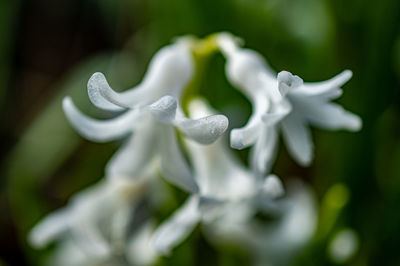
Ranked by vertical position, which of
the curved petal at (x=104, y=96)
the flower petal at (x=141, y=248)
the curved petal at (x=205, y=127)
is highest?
the curved petal at (x=104, y=96)

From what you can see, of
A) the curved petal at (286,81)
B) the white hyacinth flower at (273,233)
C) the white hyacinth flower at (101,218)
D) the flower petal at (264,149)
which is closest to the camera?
the curved petal at (286,81)

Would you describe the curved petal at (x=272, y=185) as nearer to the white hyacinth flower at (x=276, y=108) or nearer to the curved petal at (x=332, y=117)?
the white hyacinth flower at (x=276, y=108)

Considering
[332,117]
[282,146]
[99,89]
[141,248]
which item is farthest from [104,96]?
[282,146]

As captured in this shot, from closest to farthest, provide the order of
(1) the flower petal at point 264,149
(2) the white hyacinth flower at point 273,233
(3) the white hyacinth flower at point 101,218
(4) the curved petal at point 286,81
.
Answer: (4) the curved petal at point 286,81 < (1) the flower petal at point 264,149 < (3) the white hyacinth flower at point 101,218 < (2) the white hyacinth flower at point 273,233

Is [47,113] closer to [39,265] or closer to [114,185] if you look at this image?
[39,265]

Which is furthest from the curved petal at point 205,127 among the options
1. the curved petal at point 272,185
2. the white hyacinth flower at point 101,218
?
the white hyacinth flower at point 101,218

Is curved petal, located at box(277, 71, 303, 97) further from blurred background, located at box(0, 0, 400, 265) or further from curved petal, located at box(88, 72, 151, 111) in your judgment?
blurred background, located at box(0, 0, 400, 265)

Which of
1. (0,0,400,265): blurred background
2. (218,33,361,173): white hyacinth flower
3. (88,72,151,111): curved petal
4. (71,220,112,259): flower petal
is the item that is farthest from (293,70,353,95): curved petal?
(71,220,112,259): flower petal
